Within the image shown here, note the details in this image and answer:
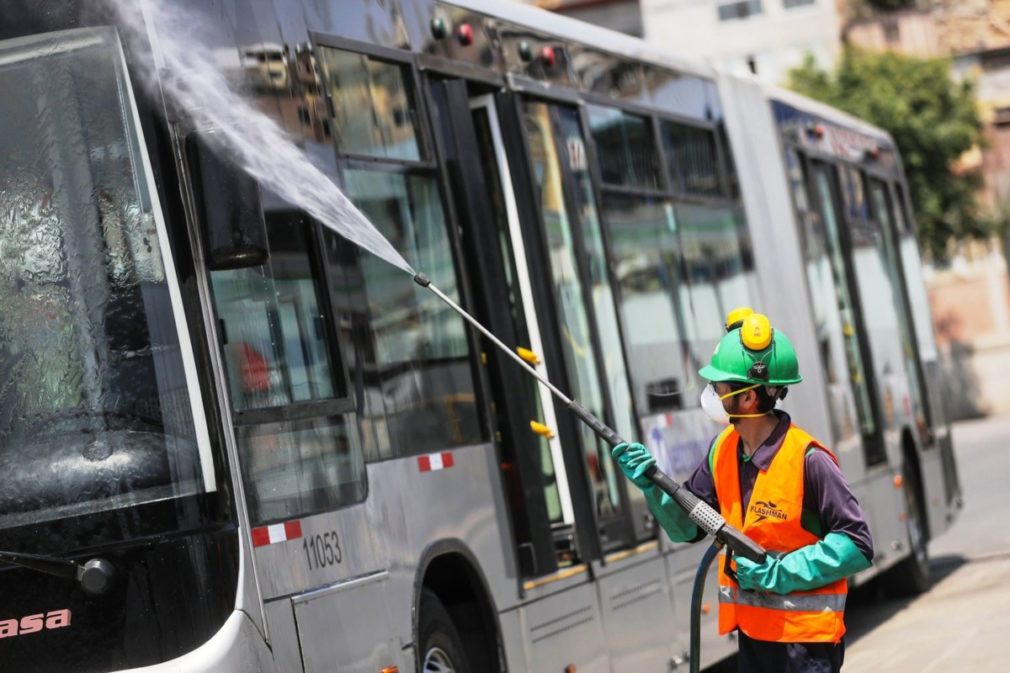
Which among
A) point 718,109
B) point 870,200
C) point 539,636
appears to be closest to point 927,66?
point 870,200

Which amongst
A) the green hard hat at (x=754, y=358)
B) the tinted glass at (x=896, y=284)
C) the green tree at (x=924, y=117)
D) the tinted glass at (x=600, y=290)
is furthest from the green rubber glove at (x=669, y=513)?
the green tree at (x=924, y=117)

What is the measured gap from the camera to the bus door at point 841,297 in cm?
1423

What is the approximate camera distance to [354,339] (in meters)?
7.10

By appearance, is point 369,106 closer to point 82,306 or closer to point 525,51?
point 525,51

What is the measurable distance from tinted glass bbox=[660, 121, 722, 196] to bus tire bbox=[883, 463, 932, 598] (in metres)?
4.25

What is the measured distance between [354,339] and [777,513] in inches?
84.2

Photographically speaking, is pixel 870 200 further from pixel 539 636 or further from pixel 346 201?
pixel 346 201

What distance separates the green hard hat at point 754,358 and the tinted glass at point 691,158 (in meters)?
5.74

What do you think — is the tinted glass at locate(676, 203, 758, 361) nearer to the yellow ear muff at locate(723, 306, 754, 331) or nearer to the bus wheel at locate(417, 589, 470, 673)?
the bus wheel at locate(417, 589, 470, 673)

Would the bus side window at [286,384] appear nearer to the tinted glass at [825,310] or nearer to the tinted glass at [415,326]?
the tinted glass at [415,326]

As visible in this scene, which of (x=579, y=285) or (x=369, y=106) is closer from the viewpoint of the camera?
(x=369, y=106)

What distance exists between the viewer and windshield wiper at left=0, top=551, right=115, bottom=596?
564cm

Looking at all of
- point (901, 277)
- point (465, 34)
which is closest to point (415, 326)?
point (465, 34)

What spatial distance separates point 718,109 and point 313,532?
658 cm
